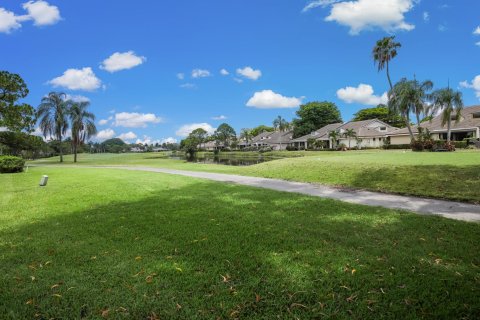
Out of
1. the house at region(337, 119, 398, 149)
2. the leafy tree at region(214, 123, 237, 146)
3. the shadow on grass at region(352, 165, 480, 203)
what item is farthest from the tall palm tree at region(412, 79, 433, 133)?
the leafy tree at region(214, 123, 237, 146)

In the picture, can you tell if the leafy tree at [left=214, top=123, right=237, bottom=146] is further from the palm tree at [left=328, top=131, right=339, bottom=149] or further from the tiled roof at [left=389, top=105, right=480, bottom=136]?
the tiled roof at [left=389, top=105, right=480, bottom=136]

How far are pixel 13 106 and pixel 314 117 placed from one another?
228 feet

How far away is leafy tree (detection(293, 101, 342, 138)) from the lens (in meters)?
76.5

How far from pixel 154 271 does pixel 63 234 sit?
2.77 m

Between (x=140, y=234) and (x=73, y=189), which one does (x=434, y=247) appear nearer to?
(x=140, y=234)

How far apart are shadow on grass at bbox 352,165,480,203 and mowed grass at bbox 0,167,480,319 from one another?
347cm

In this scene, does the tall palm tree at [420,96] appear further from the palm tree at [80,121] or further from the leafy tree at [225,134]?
the leafy tree at [225,134]

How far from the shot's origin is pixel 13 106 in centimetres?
1639

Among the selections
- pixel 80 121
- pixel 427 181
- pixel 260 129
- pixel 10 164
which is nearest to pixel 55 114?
pixel 80 121

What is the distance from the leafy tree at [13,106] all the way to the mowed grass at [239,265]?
12101 millimetres

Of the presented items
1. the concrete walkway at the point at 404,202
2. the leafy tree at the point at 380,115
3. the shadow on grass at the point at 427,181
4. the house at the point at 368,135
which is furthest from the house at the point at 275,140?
the concrete walkway at the point at 404,202

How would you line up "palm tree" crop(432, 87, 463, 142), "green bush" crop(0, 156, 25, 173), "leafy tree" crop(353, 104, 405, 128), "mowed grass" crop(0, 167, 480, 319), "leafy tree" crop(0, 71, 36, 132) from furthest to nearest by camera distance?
1. "leafy tree" crop(353, 104, 405, 128)
2. "palm tree" crop(432, 87, 463, 142)
3. "green bush" crop(0, 156, 25, 173)
4. "leafy tree" crop(0, 71, 36, 132)
5. "mowed grass" crop(0, 167, 480, 319)

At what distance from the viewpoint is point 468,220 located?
247 inches

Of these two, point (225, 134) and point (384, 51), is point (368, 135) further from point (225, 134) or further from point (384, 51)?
point (225, 134)
